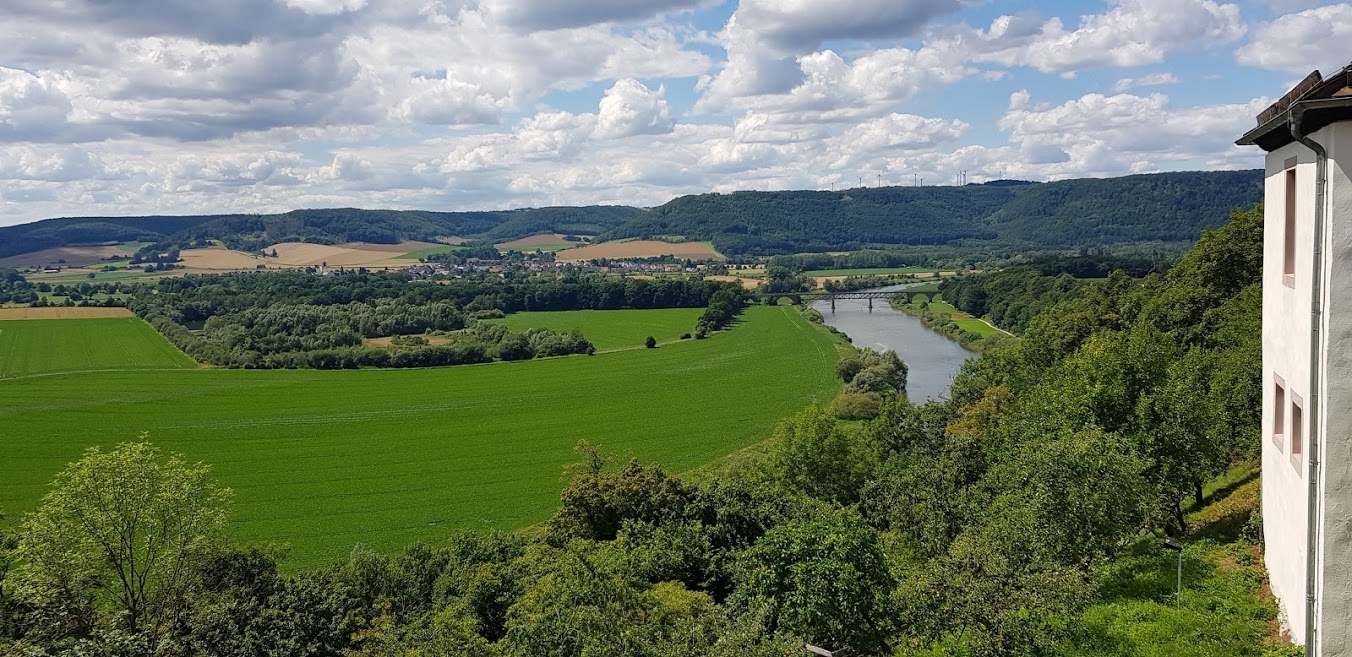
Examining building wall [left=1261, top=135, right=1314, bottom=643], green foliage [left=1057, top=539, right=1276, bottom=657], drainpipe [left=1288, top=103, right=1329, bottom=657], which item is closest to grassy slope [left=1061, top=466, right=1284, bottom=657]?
green foliage [left=1057, top=539, right=1276, bottom=657]

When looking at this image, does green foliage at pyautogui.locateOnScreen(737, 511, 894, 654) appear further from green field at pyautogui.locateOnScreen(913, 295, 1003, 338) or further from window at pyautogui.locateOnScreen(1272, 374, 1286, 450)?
green field at pyautogui.locateOnScreen(913, 295, 1003, 338)

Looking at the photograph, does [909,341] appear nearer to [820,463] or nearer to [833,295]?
[833,295]

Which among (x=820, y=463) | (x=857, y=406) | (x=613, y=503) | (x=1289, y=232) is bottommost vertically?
(x=857, y=406)

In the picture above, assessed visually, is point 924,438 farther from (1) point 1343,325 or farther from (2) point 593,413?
(2) point 593,413

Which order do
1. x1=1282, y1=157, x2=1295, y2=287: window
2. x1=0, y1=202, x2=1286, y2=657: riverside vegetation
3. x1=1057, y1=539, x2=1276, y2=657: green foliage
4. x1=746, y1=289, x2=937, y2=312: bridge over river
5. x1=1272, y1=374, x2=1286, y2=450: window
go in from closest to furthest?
x1=1282, y1=157, x2=1295, y2=287: window
x1=1057, y1=539, x2=1276, y2=657: green foliage
x1=1272, y1=374, x2=1286, y2=450: window
x1=0, y1=202, x2=1286, y2=657: riverside vegetation
x1=746, y1=289, x2=937, y2=312: bridge over river

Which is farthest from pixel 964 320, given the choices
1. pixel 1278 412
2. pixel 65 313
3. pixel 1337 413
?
pixel 65 313

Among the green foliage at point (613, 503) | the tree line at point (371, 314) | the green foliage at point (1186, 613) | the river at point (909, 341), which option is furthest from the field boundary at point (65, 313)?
the green foliage at point (1186, 613)

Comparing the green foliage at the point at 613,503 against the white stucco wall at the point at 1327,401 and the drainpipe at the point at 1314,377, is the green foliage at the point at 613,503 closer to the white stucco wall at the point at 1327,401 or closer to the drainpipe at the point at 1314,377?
the white stucco wall at the point at 1327,401
